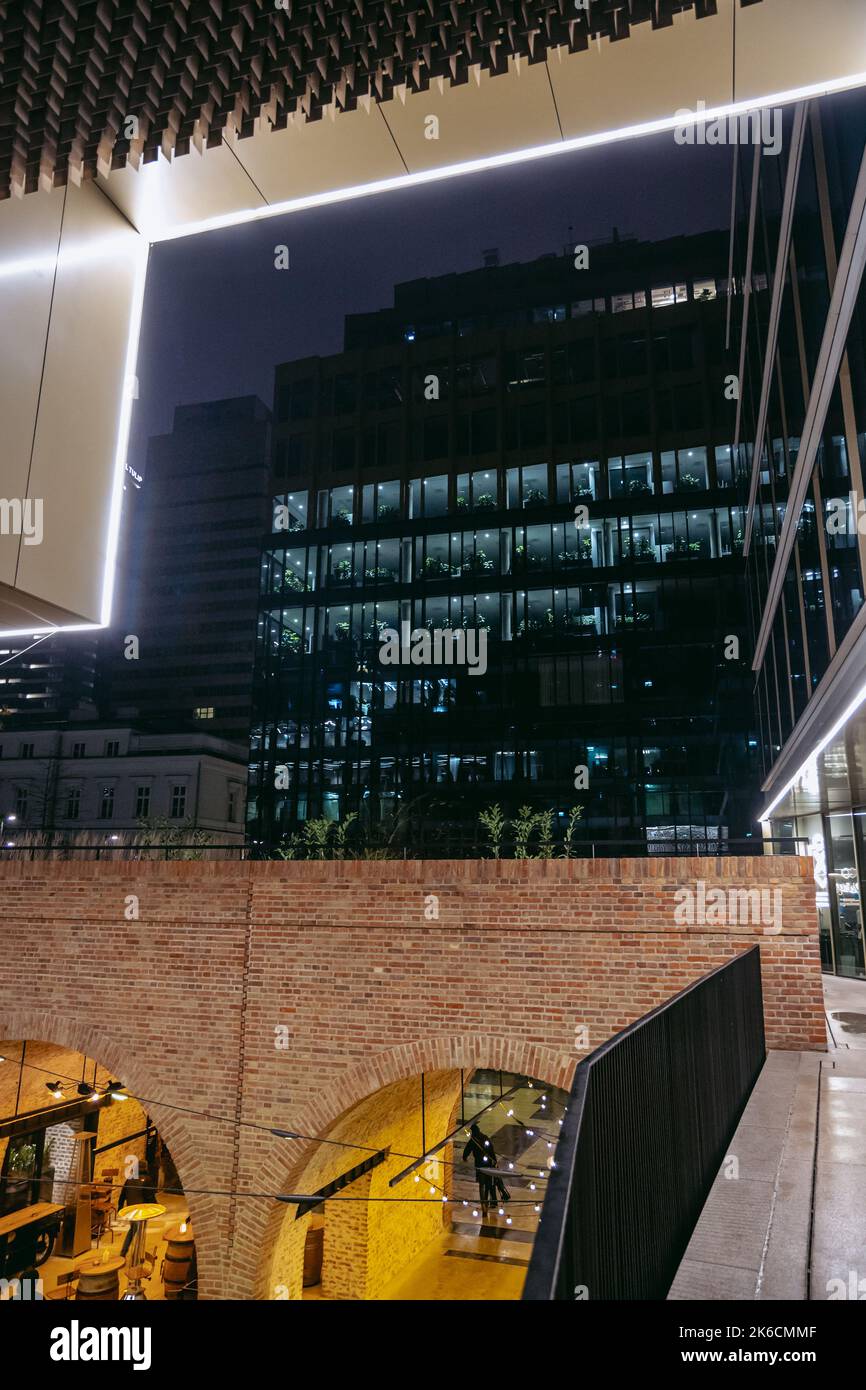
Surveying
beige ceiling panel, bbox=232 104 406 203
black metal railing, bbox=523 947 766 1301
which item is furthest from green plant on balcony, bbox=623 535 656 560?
black metal railing, bbox=523 947 766 1301

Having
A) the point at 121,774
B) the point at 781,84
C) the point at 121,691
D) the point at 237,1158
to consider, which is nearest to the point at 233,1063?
the point at 237,1158

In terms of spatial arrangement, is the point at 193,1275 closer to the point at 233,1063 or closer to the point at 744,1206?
the point at 233,1063

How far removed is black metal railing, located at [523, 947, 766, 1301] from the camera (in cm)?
225

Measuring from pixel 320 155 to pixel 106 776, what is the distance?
57.2 metres

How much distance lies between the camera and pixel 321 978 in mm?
9578

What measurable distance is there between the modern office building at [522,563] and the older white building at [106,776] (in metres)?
19.4

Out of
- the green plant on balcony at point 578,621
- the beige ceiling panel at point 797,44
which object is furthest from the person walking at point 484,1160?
the green plant on balcony at point 578,621

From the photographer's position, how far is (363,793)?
37.0 metres

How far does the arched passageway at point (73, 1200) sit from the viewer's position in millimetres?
12562

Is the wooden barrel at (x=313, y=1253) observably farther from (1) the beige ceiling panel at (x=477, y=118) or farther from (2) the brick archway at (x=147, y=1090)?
(1) the beige ceiling panel at (x=477, y=118)
